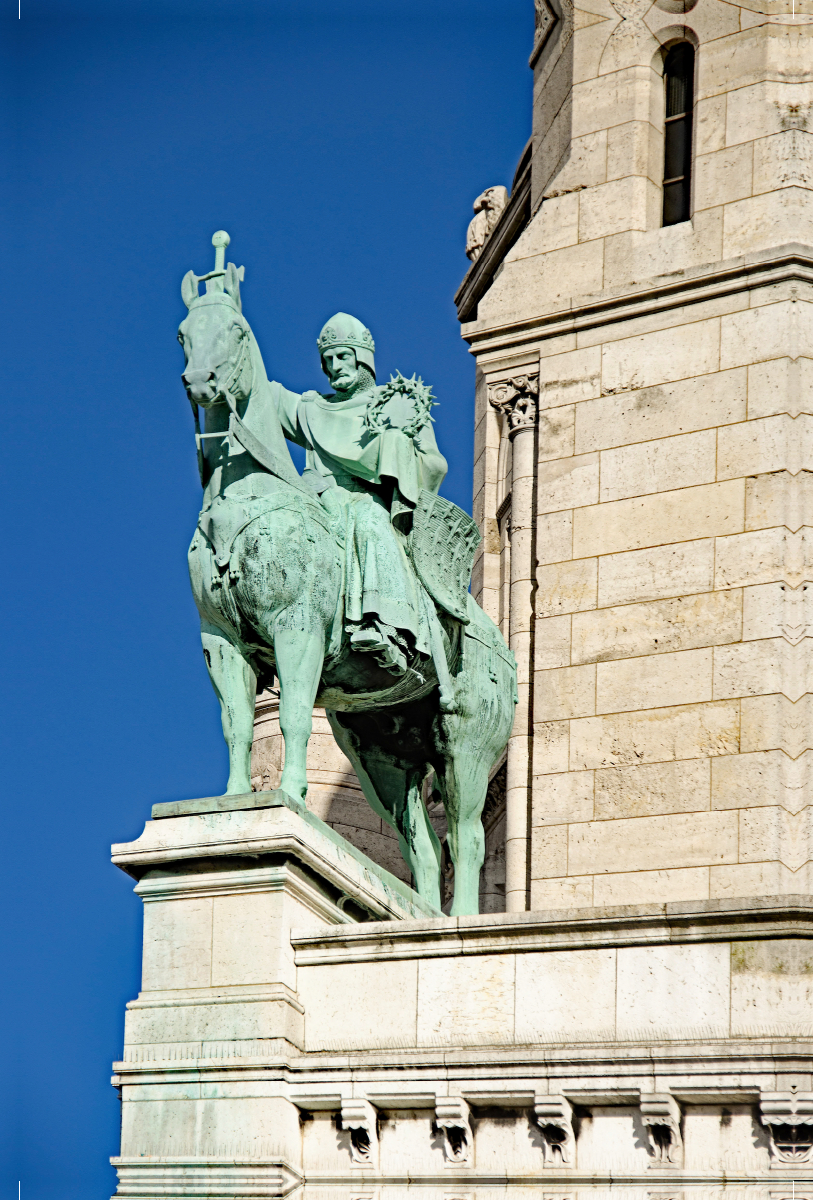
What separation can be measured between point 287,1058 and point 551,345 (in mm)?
Answer: 9840

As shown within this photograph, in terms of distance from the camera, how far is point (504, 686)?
17.5 metres

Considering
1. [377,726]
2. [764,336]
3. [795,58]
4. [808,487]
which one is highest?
[795,58]

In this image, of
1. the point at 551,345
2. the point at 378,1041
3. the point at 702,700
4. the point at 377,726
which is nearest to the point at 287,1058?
the point at 378,1041

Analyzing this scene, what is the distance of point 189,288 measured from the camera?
52.3ft

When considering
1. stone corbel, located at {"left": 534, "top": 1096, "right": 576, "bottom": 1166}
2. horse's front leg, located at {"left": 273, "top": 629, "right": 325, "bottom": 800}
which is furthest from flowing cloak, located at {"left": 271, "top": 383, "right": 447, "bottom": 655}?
stone corbel, located at {"left": 534, "top": 1096, "right": 576, "bottom": 1166}

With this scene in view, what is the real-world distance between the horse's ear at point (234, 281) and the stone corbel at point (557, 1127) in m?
5.74

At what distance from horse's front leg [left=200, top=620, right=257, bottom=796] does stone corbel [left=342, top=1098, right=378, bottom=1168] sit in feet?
8.10

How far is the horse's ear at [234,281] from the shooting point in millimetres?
15820

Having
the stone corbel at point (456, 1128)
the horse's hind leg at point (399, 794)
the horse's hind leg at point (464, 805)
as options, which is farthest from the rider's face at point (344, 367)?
the stone corbel at point (456, 1128)

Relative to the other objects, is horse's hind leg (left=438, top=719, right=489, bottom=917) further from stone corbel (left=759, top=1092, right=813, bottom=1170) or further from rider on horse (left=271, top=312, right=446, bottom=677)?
stone corbel (left=759, top=1092, right=813, bottom=1170)

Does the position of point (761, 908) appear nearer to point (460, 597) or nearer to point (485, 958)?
point (485, 958)

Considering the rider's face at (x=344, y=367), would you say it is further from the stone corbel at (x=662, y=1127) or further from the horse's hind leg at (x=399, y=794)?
the stone corbel at (x=662, y=1127)

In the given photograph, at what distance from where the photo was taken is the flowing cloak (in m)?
15.9

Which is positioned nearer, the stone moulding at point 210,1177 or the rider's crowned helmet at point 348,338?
the stone moulding at point 210,1177
